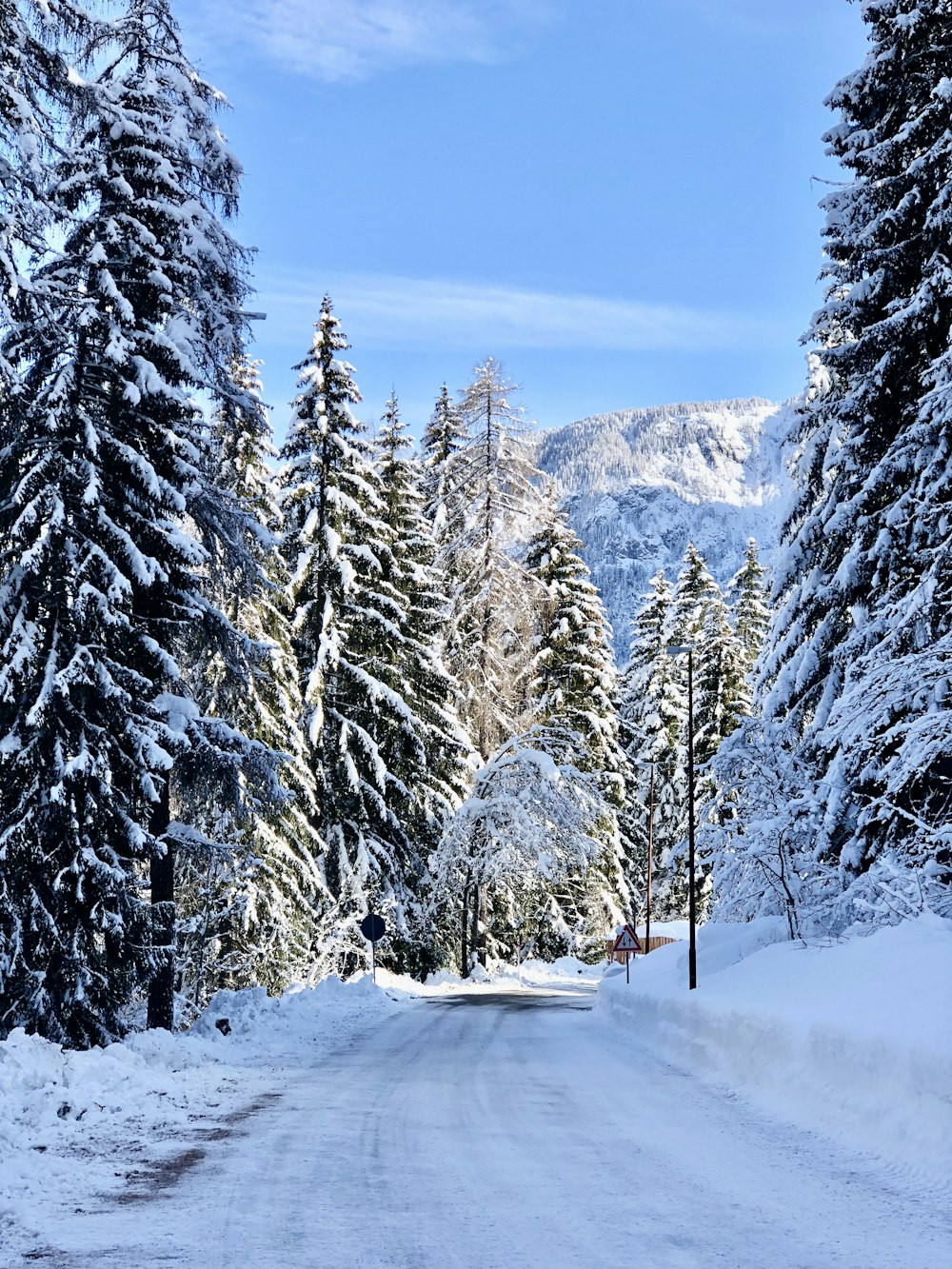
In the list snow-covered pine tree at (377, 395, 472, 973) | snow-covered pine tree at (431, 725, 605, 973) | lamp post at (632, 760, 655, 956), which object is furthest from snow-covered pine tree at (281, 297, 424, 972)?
lamp post at (632, 760, 655, 956)

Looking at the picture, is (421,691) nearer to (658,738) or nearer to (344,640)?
(344,640)

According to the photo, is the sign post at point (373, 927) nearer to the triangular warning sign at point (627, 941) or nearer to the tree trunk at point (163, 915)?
the triangular warning sign at point (627, 941)

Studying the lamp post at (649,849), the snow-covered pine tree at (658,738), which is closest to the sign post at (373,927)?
the lamp post at (649,849)

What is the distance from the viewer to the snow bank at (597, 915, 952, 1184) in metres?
7.56

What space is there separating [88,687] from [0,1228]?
7786 millimetres

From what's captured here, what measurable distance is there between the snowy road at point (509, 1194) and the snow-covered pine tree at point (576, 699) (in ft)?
77.8

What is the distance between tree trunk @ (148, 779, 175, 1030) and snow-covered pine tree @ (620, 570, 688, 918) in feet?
94.8

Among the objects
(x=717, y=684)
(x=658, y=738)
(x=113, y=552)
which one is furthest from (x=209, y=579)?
(x=658, y=738)

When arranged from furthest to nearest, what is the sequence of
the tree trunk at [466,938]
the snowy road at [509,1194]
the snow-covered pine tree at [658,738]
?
the snow-covered pine tree at [658,738] < the tree trunk at [466,938] < the snowy road at [509,1194]

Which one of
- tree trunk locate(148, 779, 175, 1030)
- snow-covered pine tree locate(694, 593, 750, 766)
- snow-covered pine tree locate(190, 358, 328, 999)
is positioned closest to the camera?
tree trunk locate(148, 779, 175, 1030)

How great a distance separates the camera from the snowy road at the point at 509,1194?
5.22 m

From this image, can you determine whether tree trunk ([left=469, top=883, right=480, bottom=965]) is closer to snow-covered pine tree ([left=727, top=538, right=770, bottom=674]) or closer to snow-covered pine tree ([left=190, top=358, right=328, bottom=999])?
snow-covered pine tree ([left=190, top=358, right=328, bottom=999])

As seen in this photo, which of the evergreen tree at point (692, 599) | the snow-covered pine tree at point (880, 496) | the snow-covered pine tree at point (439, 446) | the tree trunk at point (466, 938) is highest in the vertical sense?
the snow-covered pine tree at point (439, 446)

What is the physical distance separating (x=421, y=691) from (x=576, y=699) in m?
6.42
